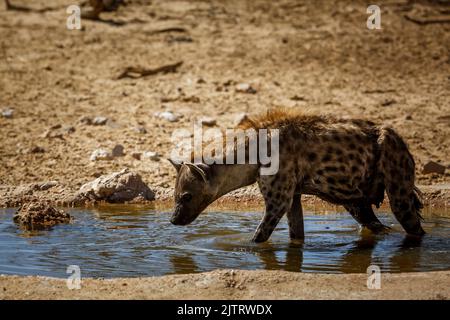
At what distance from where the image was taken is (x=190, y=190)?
242 inches

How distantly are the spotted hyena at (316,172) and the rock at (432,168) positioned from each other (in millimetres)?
2166

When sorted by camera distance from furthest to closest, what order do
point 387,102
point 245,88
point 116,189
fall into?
1. point 245,88
2. point 387,102
3. point 116,189

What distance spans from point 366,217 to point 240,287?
215 centimetres

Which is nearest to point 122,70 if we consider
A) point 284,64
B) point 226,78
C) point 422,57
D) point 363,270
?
point 226,78

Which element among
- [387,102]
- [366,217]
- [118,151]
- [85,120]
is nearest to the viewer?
[366,217]

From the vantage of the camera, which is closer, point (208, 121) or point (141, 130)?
point (141, 130)

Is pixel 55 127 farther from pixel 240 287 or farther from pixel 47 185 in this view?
pixel 240 287

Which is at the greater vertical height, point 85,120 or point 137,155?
point 85,120

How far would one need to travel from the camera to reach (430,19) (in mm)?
13273

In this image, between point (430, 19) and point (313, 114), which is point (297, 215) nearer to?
point (313, 114)

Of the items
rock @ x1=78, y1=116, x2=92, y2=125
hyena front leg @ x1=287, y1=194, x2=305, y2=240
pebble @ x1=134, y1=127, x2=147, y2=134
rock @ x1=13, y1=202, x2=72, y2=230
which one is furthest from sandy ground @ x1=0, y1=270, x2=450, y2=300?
rock @ x1=78, y1=116, x2=92, y2=125

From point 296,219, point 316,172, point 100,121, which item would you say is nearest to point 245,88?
point 100,121

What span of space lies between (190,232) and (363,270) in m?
1.67

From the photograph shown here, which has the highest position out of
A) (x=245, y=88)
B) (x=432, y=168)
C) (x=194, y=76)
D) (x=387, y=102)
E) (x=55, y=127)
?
(x=194, y=76)
